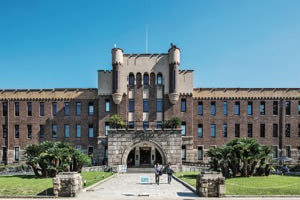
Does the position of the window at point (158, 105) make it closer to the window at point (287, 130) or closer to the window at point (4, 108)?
the window at point (287, 130)

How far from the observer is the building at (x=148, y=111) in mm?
40250

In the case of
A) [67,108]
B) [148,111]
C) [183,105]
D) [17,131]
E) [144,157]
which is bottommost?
[144,157]

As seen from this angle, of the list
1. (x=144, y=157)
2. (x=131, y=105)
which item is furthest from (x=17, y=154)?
(x=144, y=157)

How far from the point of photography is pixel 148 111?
40.7m

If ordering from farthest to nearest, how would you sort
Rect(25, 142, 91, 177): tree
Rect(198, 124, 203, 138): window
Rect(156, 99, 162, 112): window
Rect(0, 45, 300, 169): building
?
Rect(198, 124, 203, 138): window < Rect(156, 99, 162, 112): window < Rect(0, 45, 300, 169): building < Rect(25, 142, 91, 177): tree

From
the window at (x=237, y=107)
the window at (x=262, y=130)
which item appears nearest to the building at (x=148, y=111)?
the window at (x=262, y=130)

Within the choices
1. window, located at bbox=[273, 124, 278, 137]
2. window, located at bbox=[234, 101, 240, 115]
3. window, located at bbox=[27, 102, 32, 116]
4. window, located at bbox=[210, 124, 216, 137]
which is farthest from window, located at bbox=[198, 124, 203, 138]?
window, located at bbox=[27, 102, 32, 116]

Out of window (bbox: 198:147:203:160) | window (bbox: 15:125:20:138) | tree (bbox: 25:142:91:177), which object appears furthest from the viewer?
window (bbox: 15:125:20:138)

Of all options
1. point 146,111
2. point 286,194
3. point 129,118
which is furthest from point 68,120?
point 286,194

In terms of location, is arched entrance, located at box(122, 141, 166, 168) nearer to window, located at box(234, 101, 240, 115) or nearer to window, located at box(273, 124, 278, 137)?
window, located at box(234, 101, 240, 115)

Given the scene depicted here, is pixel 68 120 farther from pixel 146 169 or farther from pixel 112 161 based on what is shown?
pixel 146 169

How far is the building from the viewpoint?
40.2 metres

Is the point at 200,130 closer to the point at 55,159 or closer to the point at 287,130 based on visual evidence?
the point at 287,130

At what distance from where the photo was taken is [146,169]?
3500 cm
